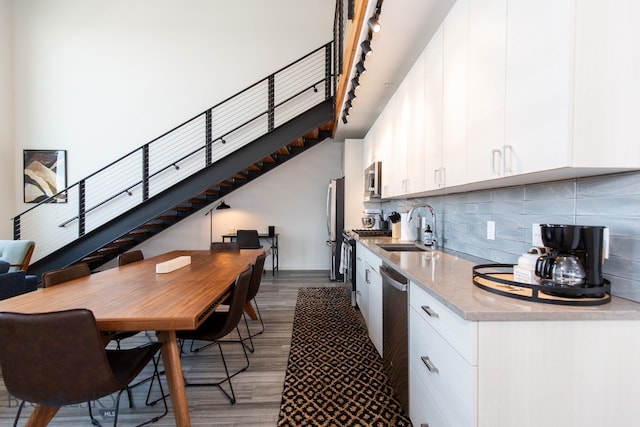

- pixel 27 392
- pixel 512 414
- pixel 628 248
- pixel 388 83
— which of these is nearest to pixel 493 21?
pixel 628 248

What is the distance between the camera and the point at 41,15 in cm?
593

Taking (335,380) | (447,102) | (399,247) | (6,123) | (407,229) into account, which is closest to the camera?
(447,102)

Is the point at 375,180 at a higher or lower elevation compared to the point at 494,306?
higher

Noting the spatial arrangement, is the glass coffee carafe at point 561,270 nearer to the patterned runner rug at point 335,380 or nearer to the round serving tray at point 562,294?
the round serving tray at point 562,294

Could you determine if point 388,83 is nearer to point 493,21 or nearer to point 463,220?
point 463,220

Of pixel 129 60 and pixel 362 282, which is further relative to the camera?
pixel 129 60

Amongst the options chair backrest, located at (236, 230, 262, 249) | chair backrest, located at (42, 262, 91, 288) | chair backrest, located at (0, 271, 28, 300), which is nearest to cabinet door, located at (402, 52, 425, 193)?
chair backrest, located at (42, 262, 91, 288)

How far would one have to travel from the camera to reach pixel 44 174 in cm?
595

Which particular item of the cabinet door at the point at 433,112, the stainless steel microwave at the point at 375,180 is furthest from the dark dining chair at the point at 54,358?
the stainless steel microwave at the point at 375,180

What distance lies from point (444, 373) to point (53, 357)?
1633mm

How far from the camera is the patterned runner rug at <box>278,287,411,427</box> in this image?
6.03ft

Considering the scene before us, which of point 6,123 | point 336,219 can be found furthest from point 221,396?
point 6,123

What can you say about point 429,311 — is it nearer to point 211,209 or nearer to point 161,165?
point 211,209

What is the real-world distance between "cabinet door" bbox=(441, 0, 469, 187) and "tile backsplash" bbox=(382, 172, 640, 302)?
0.37 m
